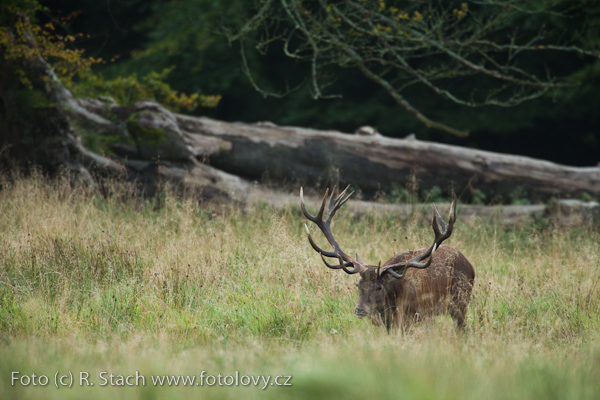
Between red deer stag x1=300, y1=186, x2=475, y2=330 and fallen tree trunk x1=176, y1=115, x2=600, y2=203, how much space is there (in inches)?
215

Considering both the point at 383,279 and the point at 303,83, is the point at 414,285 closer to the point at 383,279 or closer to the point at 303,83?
the point at 383,279

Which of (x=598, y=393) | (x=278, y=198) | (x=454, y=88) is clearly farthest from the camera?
(x=454, y=88)

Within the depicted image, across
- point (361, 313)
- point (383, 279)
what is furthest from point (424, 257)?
point (361, 313)

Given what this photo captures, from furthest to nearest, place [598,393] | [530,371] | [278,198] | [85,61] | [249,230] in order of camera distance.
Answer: [278,198] < [85,61] < [249,230] < [530,371] < [598,393]

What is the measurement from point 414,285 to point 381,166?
587cm

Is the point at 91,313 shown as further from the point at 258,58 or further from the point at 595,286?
the point at 258,58

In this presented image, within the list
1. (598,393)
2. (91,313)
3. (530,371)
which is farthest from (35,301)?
(598,393)

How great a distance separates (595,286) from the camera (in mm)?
5973

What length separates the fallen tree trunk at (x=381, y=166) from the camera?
1087 cm

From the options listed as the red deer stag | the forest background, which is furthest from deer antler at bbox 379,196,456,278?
the forest background

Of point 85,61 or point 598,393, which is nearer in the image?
point 598,393

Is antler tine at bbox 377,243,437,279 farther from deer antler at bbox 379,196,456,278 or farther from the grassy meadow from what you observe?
the grassy meadow

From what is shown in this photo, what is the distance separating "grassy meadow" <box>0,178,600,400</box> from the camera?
3816mm

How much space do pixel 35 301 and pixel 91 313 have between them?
0.50 m
